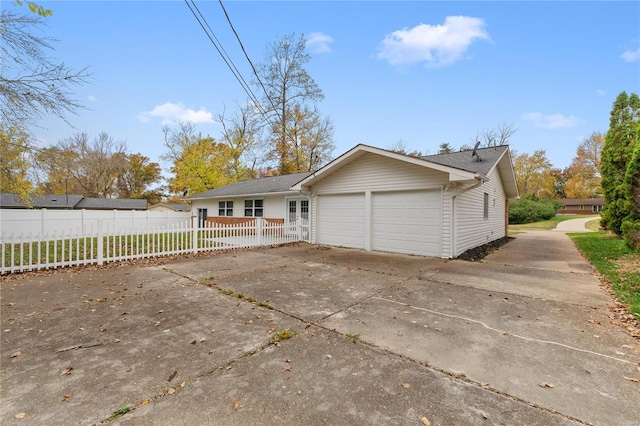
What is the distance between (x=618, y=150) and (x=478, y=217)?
8.45 meters

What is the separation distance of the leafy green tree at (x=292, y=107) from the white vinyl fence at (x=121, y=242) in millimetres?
13539

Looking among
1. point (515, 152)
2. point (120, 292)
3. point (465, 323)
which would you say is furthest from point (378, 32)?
point (515, 152)

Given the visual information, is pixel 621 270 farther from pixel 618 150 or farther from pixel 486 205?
pixel 618 150

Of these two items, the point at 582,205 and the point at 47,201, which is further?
the point at 582,205

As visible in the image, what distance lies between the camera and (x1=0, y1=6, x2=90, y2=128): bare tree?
20.0 feet

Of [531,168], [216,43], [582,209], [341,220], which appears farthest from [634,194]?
[582,209]

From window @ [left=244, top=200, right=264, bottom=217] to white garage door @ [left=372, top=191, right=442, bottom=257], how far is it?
7.65m

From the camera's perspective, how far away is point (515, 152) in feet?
128

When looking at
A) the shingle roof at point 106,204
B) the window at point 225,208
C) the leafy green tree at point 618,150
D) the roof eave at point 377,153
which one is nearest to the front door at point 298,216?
the roof eave at point 377,153

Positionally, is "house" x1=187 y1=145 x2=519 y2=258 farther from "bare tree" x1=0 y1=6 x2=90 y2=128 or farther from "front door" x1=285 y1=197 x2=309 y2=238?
"bare tree" x1=0 y1=6 x2=90 y2=128

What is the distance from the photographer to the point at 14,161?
27.1ft

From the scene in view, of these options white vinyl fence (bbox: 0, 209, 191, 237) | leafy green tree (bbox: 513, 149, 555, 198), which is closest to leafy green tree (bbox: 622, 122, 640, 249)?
white vinyl fence (bbox: 0, 209, 191, 237)

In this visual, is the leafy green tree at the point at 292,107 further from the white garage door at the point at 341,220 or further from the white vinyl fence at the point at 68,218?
the white garage door at the point at 341,220

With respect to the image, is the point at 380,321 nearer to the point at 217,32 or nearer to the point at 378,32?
the point at 217,32
